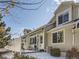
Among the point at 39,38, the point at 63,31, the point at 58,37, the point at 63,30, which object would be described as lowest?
the point at 58,37

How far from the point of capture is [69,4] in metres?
23.2

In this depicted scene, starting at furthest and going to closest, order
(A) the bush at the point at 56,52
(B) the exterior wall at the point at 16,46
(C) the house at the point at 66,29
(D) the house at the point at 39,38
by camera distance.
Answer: (D) the house at the point at 39,38 < (B) the exterior wall at the point at 16,46 < (A) the bush at the point at 56,52 < (C) the house at the point at 66,29

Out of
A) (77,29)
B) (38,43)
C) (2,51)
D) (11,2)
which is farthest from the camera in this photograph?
(38,43)

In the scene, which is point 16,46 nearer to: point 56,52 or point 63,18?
point 56,52

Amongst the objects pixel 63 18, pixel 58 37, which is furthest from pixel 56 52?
pixel 63 18

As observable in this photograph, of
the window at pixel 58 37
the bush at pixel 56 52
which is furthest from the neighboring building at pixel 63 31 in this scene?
the bush at pixel 56 52

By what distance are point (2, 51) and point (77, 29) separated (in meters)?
9.14

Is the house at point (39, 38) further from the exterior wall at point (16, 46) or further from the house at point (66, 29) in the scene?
the exterior wall at point (16, 46)

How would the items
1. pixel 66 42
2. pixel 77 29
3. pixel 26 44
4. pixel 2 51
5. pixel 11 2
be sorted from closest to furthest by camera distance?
pixel 11 2
pixel 77 29
pixel 66 42
pixel 2 51
pixel 26 44

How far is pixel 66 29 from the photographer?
22266 mm

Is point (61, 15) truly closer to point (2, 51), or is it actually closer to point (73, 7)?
point (73, 7)

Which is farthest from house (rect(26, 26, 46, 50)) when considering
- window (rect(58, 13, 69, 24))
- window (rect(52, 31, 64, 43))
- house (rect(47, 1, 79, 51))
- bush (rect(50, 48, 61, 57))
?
bush (rect(50, 48, 61, 57))

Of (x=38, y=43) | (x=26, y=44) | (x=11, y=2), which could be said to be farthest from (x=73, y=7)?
(x=26, y=44)

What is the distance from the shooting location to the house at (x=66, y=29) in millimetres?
20297
